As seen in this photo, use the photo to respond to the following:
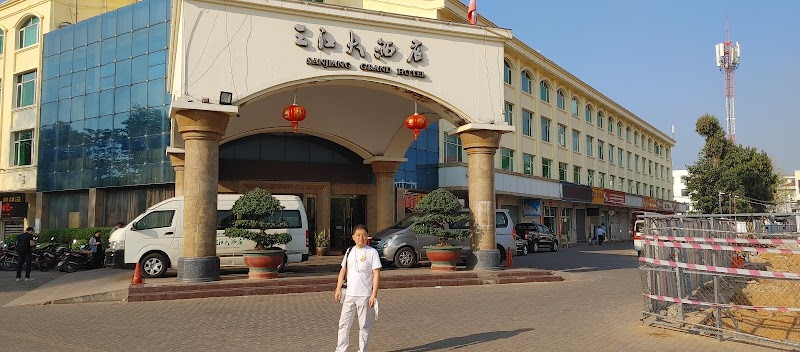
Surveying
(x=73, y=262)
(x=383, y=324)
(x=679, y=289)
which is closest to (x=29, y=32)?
(x=73, y=262)

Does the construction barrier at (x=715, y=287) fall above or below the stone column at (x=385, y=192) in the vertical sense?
below

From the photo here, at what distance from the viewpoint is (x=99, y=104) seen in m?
26.5

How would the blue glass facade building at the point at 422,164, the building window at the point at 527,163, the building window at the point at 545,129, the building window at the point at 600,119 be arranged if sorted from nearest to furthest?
the blue glass facade building at the point at 422,164 → the building window at the point at 527,163 → the building window at the point at 545,129 → the building window at the point at 600,119

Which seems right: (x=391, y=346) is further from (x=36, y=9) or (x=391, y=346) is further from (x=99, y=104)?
(x=36, y=9)

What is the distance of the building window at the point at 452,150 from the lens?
101 feet

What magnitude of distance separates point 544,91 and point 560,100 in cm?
272

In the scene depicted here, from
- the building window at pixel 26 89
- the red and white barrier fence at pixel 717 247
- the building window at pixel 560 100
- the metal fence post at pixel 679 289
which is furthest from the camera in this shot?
the building window at pixel 560 100

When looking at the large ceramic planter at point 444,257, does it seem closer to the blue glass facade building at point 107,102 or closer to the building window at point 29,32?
the blue glass facade building at point 107,102

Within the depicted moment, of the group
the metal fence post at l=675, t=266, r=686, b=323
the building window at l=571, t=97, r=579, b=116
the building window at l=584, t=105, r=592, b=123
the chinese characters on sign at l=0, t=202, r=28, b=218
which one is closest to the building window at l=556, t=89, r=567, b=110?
the building window at l=571, t=97, r=579, b=116

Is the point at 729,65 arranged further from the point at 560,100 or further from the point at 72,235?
the point at 72,235

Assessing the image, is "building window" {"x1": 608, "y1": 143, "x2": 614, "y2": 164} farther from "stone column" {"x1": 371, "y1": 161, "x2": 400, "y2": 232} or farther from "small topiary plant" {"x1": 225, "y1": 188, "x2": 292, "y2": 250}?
"small topiary plant" {"x1": 225, "y1": 188, "x2": 292, "y2": 250}

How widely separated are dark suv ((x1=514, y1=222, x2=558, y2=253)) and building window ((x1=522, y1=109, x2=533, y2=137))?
25.5 ft

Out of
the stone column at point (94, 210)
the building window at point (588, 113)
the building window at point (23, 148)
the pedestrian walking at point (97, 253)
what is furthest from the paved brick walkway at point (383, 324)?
the building window at point (588, 113)

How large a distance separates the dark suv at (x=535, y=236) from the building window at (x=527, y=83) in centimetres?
950
